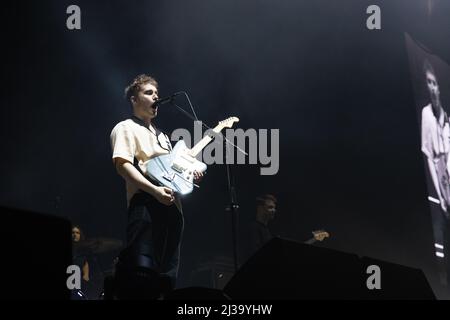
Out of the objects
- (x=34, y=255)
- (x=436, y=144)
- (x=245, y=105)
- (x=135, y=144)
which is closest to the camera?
(x=34, y=255)

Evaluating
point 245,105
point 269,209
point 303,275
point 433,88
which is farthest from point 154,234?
point 433,88

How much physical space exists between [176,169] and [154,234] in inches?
17.6

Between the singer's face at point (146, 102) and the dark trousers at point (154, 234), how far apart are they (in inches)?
23.4

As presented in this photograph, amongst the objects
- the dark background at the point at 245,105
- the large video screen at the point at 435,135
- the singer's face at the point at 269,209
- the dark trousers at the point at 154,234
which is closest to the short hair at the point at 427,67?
the large video screen at the point at 435,135

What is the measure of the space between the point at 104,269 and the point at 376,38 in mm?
4438

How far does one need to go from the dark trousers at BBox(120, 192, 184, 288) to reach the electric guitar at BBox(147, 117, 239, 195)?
15 cm

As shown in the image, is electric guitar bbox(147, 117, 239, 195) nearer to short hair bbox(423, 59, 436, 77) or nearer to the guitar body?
the guitar body

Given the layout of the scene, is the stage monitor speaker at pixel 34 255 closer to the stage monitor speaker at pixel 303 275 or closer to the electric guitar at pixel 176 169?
the stage monitor speaker at pixel 303 275

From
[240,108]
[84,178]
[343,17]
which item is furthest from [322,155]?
[84,178]

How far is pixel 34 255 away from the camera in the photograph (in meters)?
1.25

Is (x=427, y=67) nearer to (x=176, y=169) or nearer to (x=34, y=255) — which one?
(x=176, y=169)

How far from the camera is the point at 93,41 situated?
A: 5.93 meters

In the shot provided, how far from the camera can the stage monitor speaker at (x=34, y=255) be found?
1.20 m

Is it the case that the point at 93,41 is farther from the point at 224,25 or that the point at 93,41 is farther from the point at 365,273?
the point at 365,273
